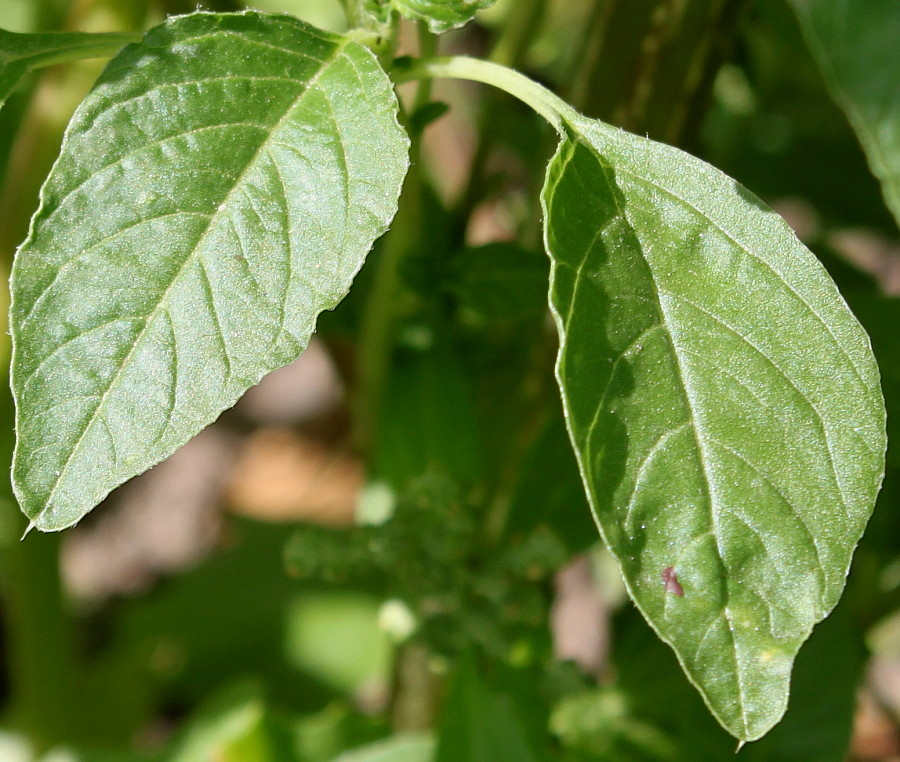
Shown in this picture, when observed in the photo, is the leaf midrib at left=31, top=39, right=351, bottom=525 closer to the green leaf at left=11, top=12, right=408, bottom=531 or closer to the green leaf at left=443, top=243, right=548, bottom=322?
the green leaf at left=11, top=12, right=408, bottom=531

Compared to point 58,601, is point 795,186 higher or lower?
higher

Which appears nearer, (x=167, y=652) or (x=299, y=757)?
(x=299, y=757)

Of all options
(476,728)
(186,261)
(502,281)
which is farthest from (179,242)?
(476,728)

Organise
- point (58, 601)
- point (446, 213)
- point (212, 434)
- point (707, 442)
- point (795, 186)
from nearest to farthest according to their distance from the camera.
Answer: point (707, 442) → point (446, 213) → point (58, 601) → point (795, 186) → point (212, 434)

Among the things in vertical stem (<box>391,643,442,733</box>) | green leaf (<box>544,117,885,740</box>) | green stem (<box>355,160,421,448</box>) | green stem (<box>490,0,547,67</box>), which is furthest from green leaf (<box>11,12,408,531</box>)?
vertical stem (<box>391,643,442,733</box>)

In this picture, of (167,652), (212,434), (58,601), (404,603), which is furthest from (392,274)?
(212,434)

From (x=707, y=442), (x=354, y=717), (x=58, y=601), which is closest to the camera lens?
(x=707, y=442)

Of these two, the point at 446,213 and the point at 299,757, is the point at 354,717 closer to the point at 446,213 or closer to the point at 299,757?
the point at 299,757

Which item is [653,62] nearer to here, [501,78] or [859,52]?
[859,52]
